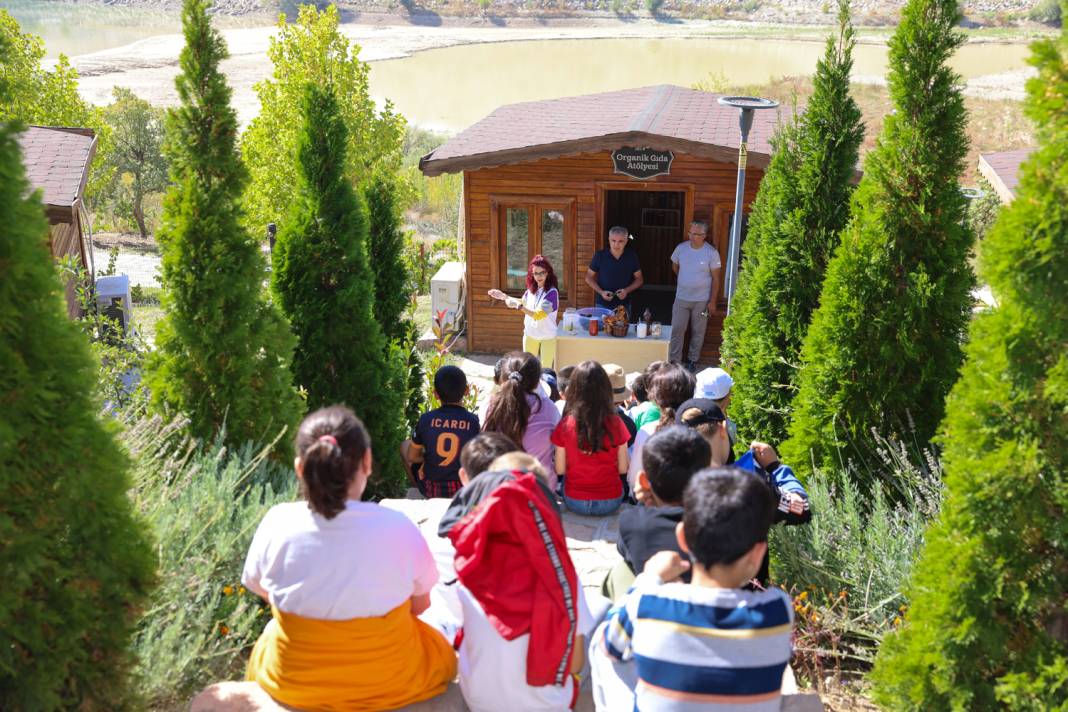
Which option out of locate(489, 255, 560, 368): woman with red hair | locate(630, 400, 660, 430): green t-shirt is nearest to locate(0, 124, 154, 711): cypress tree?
locate(630, 400, 660, 430): green t-shirt

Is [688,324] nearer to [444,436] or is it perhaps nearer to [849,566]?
[444,436]

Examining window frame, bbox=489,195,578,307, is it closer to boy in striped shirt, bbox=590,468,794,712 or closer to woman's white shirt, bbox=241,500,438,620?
woman's white shirt, bbox=241,500,438,620

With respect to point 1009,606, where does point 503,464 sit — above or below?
above

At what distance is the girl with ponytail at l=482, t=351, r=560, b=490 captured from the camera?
19.3ft

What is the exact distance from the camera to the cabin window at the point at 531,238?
1241 cm

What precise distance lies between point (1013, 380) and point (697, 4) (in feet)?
271

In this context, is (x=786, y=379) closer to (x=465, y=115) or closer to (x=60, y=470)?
(x=60, y=470)

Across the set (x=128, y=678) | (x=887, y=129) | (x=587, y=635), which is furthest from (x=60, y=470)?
(x=887, y=129)

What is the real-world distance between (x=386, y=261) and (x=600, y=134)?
405cm

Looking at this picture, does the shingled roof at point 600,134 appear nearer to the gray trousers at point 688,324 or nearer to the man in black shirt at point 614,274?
the man in black shirt at point 614,274

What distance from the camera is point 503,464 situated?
143 inches

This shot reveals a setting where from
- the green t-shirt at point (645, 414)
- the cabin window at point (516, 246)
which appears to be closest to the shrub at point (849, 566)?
the green t-shirt at point (645, 414)

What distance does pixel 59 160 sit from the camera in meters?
12.0

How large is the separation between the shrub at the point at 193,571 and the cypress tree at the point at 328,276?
155cm
